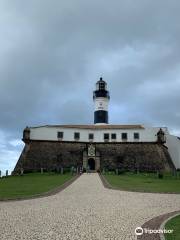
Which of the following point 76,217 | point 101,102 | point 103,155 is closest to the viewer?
point 76,217

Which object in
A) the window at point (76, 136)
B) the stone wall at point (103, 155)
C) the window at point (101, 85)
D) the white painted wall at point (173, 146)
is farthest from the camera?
the window at point (101, 85)

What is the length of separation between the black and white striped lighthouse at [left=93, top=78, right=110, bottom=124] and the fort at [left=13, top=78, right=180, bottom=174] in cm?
846

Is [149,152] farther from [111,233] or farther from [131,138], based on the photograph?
[111,233]

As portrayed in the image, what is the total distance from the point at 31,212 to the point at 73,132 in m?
36.2

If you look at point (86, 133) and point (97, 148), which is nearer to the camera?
point (97, 148)

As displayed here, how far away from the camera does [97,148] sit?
46219mm

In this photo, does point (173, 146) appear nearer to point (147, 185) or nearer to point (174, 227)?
point (147, 185)

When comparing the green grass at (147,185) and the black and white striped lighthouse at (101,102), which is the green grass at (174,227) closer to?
the green grass at (147,185)

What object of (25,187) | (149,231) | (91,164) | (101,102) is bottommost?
(149,231)

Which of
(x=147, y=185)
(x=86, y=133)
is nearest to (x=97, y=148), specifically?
(x=86, y=133)

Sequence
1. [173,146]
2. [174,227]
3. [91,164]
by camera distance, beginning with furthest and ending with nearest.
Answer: [173,146] → [91,164] → [174,227]

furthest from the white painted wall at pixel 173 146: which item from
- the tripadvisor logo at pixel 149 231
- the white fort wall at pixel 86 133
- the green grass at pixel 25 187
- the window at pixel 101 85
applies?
the tripadvisor logo at pixel 149 231

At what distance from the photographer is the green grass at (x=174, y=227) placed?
22.9 ft

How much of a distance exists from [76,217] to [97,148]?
121 ft
